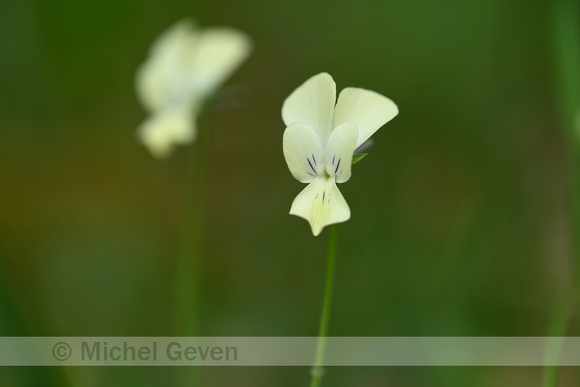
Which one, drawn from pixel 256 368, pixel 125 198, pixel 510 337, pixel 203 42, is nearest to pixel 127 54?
pixel 125 198

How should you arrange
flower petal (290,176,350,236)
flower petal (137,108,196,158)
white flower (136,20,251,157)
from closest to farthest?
1. flower petal (290,176,350,236)
2. flower petal (137,108,196,158)
3. white flower (136,20,251,157)

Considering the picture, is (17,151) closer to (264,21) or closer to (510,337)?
(264,21)

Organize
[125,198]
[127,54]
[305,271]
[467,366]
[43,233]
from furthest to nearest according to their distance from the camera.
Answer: [127,54] < [125,198] < [43,233] < [305,271] < [467,366]

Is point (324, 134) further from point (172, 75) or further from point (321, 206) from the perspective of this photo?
point (172, 75)

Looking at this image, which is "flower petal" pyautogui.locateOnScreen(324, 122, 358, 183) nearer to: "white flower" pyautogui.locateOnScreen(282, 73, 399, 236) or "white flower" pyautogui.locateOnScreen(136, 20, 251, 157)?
"white flower" pyautogui.locateOnScreen(282, 73, 399, 236)

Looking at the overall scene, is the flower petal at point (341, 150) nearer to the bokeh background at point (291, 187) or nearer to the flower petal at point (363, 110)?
the flower petal at point (363, 110)

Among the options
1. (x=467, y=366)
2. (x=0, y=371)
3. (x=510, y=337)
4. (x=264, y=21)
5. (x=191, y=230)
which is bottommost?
(x=0, y=371)

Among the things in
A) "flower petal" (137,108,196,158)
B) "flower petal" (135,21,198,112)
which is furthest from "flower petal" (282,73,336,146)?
"flower petal" (135,21,198,112)
